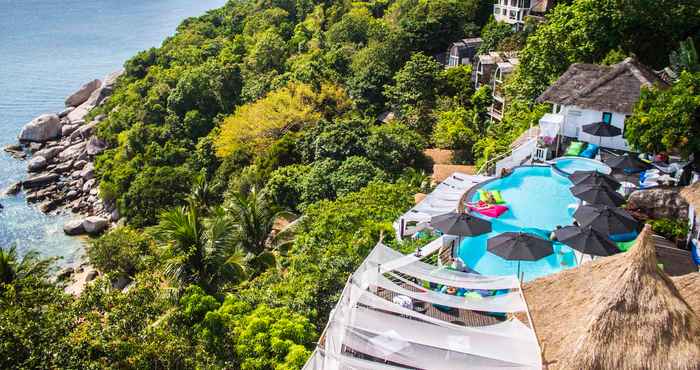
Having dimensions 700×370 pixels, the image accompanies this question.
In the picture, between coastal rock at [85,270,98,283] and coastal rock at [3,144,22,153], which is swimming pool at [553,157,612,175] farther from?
coastal rock at [3,144,22,153]

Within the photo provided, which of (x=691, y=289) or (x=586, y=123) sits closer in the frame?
(x=691, y=289)

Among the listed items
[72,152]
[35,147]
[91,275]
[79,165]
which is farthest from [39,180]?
[91,275]

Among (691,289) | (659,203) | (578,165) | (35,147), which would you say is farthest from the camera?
(35,147)

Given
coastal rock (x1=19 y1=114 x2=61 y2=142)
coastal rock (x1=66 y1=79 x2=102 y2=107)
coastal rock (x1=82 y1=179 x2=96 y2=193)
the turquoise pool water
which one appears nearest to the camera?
the turquoise pool water

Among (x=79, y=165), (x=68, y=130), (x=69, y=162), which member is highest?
(x=68, y=130)

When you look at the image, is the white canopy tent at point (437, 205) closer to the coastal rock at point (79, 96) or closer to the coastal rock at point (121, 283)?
the coastal rock at point (121, 283)

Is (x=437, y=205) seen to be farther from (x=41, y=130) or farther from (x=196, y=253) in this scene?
(x=41, y=130)

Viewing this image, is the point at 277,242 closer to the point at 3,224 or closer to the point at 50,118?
the point at 3,224

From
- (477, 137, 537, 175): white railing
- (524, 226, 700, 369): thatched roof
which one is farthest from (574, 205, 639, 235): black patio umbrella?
(477, 137, 537, 175): white railing
